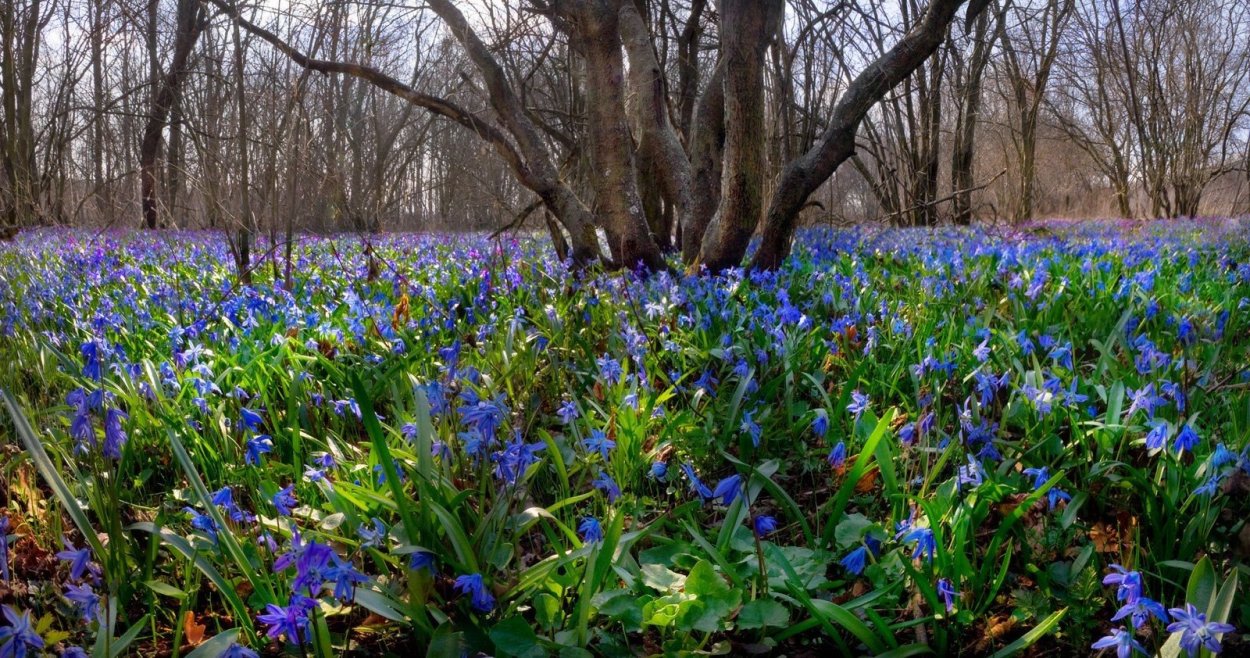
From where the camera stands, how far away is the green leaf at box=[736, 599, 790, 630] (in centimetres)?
125

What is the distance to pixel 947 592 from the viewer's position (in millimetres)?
1246

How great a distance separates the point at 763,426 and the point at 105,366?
6.45 ft

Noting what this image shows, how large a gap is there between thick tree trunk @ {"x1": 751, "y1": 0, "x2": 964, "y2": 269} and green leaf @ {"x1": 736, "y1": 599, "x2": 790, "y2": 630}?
3.57 meters

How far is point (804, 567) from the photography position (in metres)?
1.48

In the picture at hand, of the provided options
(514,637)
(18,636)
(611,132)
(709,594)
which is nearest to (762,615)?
(709,594)

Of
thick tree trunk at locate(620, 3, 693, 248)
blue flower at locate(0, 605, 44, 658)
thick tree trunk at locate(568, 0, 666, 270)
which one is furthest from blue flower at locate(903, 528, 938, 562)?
thick tree trunk at locate(620, 3, 693, 248)

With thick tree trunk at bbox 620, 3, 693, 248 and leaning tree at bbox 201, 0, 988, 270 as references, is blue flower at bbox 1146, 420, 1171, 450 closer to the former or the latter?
leaning tree at bbox 201, 0, 988, 270

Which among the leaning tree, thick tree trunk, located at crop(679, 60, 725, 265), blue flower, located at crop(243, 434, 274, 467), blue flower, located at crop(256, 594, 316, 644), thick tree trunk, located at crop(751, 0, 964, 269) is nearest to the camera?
blue flower, located at crop(256, 594, 316, 644)

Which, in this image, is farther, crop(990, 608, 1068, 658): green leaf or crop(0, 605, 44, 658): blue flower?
crop(990, 608, 1068, 658): green leaf

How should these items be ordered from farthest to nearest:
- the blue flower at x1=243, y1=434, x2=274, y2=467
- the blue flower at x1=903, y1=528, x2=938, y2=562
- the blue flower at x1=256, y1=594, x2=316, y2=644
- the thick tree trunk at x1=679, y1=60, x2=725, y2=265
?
the thick tree trunk at x1=679, y1=60, x2=725, y2=265
the blue flower at x1=243, y1=434, x2=274, y2=467
the blue flower at x1=903, y1=528, x2=938, y2=562
the blue flower at x1=256, y1=594, x2=316, y2=644

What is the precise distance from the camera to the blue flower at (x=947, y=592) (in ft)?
4.12

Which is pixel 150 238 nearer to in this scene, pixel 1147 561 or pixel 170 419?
pixel 170 419

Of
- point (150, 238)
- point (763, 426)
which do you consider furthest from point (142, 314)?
point (150, 238)

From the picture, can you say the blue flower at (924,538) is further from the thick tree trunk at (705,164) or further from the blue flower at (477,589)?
the thick tree trunk at (705,164)
